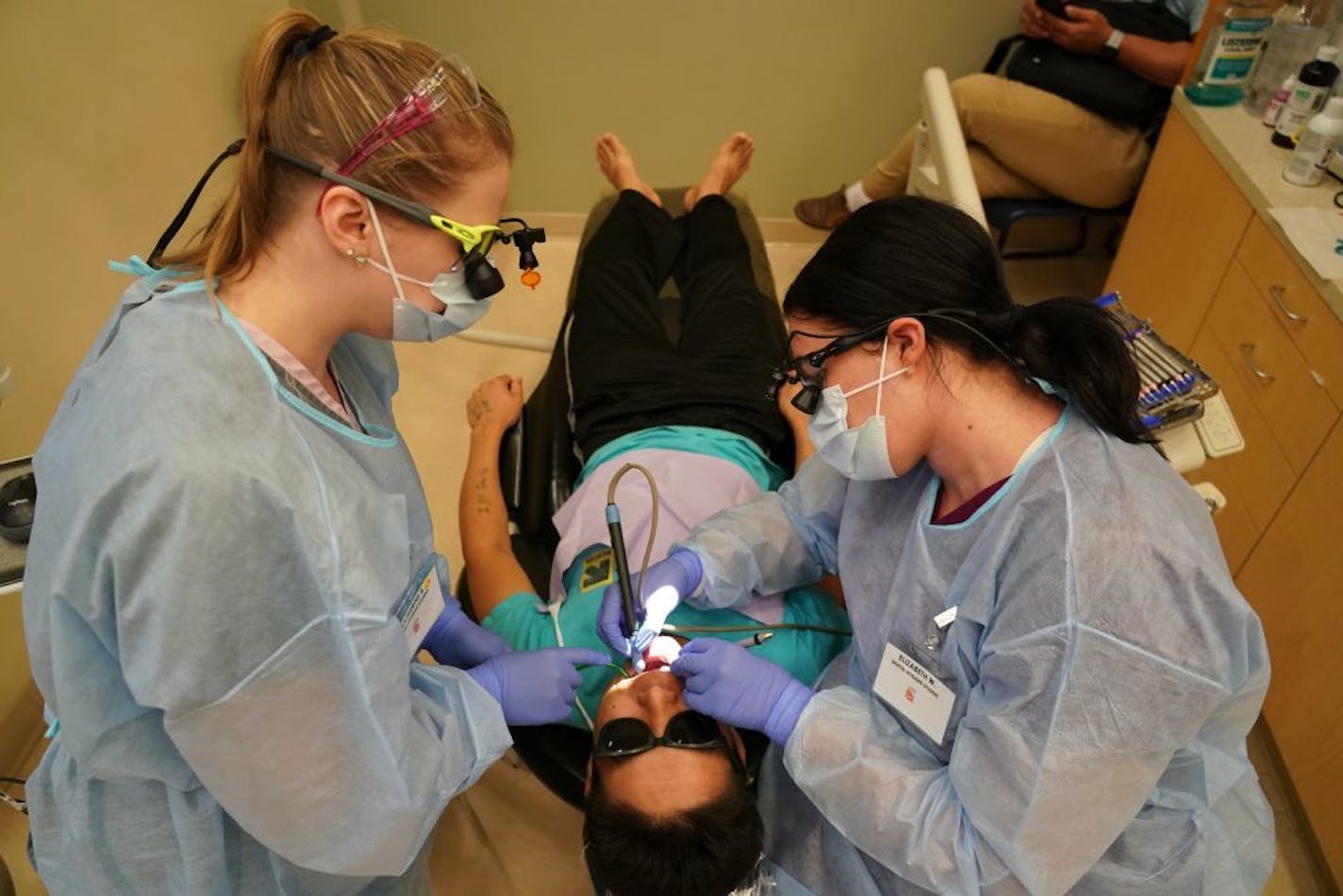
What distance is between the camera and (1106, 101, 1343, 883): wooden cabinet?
1.71m

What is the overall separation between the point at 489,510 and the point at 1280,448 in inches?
64.3

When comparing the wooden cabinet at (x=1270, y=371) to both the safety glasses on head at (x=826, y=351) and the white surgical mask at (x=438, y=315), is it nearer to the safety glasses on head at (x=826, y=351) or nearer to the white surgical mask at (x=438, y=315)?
the safety glasses on head at (x=826, y=351)

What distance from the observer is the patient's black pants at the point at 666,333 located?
6.33ft

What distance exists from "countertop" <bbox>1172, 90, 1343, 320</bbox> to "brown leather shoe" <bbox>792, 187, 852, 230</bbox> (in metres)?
1.09

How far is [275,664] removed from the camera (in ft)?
2.89

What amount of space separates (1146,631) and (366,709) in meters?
0.84

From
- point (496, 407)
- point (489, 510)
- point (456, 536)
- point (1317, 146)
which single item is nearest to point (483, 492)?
point (489, 510)

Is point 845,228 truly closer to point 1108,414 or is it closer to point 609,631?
point 1108,414

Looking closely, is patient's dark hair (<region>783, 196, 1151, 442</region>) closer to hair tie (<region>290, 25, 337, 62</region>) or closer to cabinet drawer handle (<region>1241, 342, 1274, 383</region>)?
hair tie (<region>290, 25, 337, 62</region>)

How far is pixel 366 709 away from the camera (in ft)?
3.14

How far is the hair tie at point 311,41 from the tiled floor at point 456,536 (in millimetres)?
1416

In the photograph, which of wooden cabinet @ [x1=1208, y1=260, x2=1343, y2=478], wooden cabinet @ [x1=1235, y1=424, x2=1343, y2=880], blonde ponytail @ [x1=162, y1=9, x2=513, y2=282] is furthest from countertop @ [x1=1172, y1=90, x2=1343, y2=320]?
blonde ponytail @ [x1=162, y1=9, x2=513, y2=282]

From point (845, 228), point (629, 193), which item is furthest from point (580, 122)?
point (845, 228)

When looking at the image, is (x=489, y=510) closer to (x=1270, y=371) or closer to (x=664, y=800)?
(x=664, y=800)
